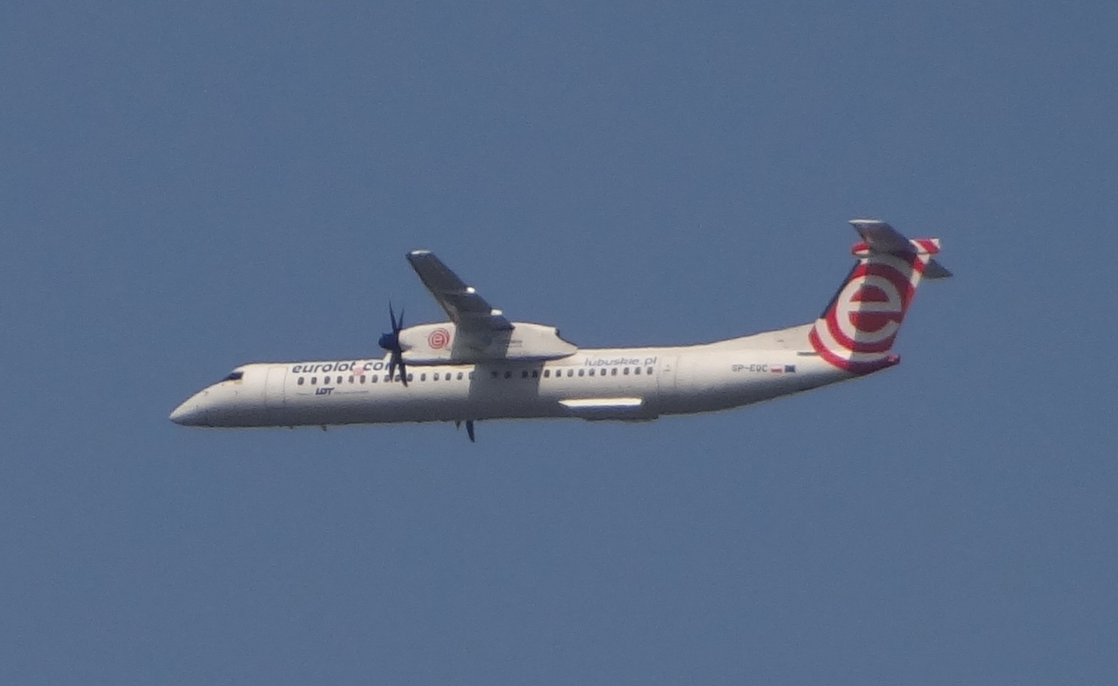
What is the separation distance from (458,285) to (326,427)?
20.5ft

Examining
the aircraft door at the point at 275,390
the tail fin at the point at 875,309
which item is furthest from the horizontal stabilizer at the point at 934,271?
the aircraft door at the point at 275,390

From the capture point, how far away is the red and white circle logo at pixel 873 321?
195 feet

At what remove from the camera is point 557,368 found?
202ft

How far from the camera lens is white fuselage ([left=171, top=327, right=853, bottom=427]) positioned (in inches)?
2344

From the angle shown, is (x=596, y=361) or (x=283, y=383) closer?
(x=596, y=361)

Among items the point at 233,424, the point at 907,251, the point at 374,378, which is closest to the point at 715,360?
the point at 907,251

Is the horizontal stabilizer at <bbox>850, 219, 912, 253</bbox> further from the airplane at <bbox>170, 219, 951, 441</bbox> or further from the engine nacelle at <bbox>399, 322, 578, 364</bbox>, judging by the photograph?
the engine nacelle at <bbox>399, 322, 578, 364</bbox>

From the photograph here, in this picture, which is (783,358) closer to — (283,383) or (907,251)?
(907,251)

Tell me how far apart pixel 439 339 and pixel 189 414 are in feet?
28.2

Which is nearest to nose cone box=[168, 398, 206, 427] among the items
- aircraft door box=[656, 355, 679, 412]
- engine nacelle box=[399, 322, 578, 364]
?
Answer: engine nacelle box=[399, 322, 578, 364]

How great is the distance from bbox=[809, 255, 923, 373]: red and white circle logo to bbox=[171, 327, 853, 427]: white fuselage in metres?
0.41

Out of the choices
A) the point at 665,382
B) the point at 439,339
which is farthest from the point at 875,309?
the point at 439,339

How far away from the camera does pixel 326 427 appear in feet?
213

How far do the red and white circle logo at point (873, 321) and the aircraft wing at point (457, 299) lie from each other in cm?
817
